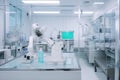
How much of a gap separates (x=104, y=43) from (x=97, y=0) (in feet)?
5.27

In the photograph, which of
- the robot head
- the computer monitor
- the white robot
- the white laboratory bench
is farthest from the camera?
the computer monitor

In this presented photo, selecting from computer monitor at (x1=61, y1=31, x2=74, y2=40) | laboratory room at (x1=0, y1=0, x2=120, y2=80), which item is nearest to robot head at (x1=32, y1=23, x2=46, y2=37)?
laboratory room at (x1=0, y1=0, x2=120, y2=80)

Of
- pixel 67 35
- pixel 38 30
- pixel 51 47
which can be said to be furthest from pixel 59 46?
pixel 67 35

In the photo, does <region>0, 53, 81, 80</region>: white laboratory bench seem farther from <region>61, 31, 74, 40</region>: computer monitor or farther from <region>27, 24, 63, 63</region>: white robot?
<region>61, 31, 74, 40</region>: computer monitor

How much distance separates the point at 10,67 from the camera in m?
1.90

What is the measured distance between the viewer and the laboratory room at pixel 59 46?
1839mm

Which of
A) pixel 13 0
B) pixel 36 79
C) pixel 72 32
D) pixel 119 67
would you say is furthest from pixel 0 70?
pixel 72 32

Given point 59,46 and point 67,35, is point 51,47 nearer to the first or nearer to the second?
point 59,46

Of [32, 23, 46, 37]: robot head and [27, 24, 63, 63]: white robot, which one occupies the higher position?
[32, 23, 46, 37]: robot head

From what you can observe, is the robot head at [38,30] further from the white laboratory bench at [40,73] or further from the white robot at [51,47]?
the white laboratory bench at [40,73]

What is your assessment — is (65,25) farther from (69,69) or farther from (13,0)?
(69,69)

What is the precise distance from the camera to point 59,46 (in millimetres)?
2186

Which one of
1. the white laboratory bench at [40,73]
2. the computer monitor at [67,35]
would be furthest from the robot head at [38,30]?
the computer monitor at [67,35]

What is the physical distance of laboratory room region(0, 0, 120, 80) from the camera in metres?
1.84
